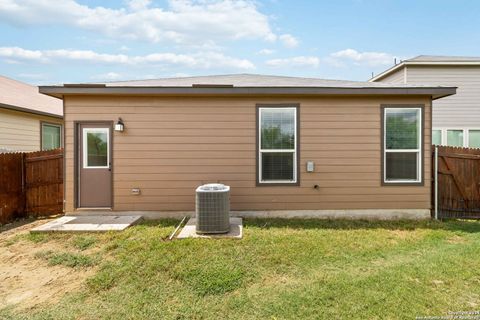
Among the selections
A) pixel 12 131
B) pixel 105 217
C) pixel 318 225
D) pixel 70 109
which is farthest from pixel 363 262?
pixel 12 131

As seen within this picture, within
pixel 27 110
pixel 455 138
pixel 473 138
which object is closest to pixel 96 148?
pixel 27 110

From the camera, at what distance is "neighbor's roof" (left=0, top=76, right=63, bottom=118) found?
7.85 metres

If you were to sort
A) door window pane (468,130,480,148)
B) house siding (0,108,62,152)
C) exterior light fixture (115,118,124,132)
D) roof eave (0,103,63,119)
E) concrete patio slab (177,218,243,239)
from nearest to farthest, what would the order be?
concrete patio slab (177,218,243,239), exterior light fixture (115,118,124,132), roof eave (0,103,63,119), house siding (0,108,62,152), door window pane (468,130,480,148)

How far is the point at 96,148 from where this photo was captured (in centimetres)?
563

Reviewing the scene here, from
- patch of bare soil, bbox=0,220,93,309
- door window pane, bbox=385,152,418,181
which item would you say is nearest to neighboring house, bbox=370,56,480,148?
door window pane, bbox=385,152,418,181

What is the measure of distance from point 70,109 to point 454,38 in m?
17.6

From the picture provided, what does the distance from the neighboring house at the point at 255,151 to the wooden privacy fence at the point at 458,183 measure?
1.67 ft

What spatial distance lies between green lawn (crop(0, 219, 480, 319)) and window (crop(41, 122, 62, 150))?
19.8 feet

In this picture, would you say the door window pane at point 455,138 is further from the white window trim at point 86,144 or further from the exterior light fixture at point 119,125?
the white window trim at point 86,144

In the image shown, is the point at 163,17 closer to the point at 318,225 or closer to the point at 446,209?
the point at 318,225

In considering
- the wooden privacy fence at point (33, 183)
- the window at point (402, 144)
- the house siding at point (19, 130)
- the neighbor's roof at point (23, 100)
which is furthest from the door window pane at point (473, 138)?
the house siding at point (19, 130)

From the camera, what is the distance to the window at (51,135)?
913 cm

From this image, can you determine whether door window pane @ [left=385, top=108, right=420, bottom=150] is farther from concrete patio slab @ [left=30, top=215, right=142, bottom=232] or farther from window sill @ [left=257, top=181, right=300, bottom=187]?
concrete patio slab @ [left=30, top=215, right=142, bottom=232]

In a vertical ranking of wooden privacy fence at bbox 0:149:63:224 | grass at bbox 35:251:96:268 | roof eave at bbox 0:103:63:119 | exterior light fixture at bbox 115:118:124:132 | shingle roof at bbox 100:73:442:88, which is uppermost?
shingle roof at bbox 100:73:442:88
